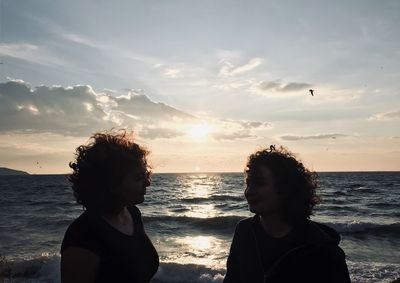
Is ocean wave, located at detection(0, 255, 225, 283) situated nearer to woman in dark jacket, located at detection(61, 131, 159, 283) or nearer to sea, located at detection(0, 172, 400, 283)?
sea, located at detection(0, 172, 400, 283)

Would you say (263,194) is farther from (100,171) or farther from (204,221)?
(204,221)

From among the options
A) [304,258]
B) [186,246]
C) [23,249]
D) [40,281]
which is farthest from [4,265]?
[304,258]

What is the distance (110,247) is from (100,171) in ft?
1.66

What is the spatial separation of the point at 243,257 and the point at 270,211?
43cm

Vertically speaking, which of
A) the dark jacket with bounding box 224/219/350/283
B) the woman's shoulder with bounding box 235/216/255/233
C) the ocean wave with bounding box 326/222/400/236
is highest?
the woman's shoulder with bounding box 235/216/255/233

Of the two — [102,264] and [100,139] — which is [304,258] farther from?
[100,139]

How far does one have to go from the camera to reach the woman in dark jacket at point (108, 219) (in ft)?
7.99

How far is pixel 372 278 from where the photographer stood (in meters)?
12.1

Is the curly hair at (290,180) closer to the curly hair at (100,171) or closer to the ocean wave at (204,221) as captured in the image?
the curly hair at (100,171)

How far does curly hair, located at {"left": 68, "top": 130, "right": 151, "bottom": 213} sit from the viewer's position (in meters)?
2.69

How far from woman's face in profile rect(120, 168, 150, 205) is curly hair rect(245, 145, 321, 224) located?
98 centimetres

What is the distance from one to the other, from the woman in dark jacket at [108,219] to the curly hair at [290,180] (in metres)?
1.03

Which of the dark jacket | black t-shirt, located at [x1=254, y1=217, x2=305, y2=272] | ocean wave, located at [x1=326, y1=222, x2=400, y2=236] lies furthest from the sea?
the dark jacket

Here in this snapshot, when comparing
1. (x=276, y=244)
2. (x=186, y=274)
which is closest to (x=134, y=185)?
(x=276, y=244)
